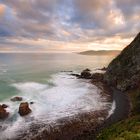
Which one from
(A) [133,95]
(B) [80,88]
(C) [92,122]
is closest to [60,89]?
(B) [80,88]

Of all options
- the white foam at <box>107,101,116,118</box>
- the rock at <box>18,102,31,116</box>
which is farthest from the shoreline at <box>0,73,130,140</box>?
the rock at <box>18,102,31,116</box>

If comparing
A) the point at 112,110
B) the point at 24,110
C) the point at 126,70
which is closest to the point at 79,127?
the point at 112,110

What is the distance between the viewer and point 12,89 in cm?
5959

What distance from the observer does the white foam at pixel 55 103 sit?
34987 mm

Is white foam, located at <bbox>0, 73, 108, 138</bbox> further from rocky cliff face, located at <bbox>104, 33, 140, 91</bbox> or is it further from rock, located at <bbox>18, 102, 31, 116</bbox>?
rocky cliff face, located at <bbox>104, 33, 140, 91</bbox>

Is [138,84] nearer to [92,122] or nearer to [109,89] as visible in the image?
[109,89]

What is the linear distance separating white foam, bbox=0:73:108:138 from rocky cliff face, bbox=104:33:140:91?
7.39 m

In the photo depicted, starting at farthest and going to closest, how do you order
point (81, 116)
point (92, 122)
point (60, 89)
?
1. point (60, 89)
2. point (81, 116)
3. point (92, 122)

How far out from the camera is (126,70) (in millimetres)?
58969

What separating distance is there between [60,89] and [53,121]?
81.9 feet

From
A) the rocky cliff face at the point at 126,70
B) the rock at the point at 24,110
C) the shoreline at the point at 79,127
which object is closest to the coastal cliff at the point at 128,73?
the rocky cliff face at the point at 126,70

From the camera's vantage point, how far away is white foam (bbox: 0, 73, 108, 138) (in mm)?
34987

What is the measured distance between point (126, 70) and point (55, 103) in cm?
2707

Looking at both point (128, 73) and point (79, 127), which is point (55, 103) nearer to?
point (79, 127)
